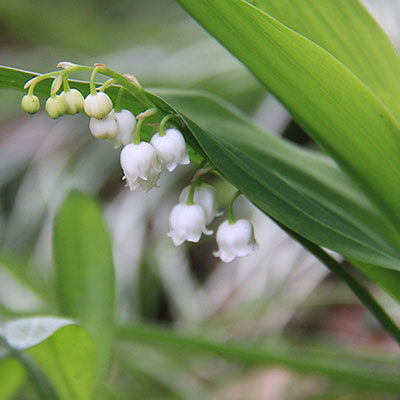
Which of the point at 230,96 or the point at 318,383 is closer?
the point at 318,383

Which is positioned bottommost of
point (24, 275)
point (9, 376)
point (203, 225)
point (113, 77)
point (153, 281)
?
point (153, 281)

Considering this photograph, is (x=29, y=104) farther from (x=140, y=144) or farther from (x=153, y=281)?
(x=153, y=281)

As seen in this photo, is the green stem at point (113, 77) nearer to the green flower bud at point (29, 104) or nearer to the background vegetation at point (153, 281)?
the green flower bud at point (29, 104)

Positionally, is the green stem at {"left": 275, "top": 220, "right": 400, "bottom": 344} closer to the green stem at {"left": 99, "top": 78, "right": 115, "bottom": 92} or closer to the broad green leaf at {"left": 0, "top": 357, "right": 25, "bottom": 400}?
the green stem at {"left": 99, "top": 78, "right": 115, "bottom": 92}

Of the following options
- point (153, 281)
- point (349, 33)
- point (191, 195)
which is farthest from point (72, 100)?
point (153, 281)

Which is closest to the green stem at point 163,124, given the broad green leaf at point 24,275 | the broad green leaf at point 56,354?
the broad green leaf at point 56,354

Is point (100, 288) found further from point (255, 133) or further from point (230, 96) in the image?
point (230, 96)

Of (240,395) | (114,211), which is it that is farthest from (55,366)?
(114,211)

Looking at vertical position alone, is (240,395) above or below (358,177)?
below

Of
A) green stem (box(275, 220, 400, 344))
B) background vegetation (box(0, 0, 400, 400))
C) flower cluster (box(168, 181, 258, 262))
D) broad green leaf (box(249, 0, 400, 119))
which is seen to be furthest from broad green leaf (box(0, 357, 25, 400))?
broad green leaf (box(249, 0, 400, 119))
